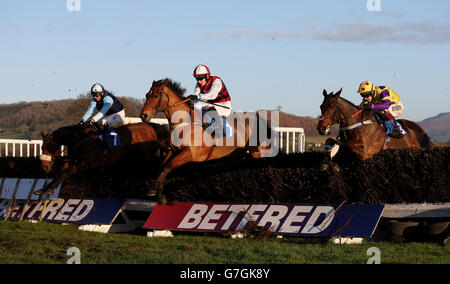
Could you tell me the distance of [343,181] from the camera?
8.69m

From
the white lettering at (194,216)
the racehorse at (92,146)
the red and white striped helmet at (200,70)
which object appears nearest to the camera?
the white lettering at (194,216)

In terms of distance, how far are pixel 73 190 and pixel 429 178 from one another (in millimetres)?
5595

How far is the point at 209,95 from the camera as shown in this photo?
10453 mm

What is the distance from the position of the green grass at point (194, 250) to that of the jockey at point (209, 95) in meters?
2.16

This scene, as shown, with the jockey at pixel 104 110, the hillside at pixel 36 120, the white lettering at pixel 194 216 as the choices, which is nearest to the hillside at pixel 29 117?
the hillside at pixel 36 120

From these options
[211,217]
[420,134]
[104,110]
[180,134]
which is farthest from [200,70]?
[420,134]

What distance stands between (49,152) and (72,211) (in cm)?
131

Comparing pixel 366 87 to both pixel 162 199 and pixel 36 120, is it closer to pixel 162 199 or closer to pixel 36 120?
pixel 162 199

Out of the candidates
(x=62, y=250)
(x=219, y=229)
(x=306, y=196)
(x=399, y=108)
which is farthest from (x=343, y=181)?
(x=399, y=108)

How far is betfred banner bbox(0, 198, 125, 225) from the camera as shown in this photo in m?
10.3

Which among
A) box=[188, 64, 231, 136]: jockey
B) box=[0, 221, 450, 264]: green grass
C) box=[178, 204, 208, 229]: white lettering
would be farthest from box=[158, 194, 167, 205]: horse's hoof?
box=[188, 64, 231, 136]: jockey

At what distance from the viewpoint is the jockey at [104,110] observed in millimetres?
12141

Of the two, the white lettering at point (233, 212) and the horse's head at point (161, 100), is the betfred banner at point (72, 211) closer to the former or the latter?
the horse's head at point (161, 100)

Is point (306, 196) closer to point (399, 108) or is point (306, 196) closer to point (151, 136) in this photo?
point (151, 136)
